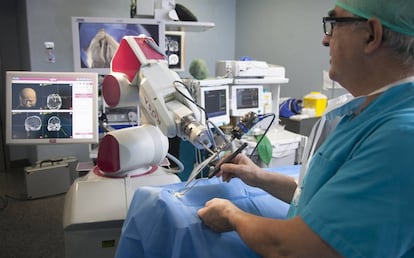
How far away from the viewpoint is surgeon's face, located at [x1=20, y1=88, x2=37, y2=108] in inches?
58.2

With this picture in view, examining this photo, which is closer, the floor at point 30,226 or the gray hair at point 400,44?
the gray hair at point 400,44

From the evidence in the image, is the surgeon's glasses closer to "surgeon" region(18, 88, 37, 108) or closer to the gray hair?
the gray hair

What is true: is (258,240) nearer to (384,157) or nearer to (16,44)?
(384,157)

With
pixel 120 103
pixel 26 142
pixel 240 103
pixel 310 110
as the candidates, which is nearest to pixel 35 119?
pixel 26 142

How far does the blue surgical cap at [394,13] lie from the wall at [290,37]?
3114 millimetres

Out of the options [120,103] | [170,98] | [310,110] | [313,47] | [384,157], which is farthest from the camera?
[313,47]

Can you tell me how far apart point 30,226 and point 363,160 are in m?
2.94

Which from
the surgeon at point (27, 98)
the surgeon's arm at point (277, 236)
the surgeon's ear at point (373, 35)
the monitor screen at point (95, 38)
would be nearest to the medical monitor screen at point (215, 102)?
the monitor screen at point (95, 38)

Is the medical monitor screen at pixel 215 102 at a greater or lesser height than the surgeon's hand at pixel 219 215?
greater

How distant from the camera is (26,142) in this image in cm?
148

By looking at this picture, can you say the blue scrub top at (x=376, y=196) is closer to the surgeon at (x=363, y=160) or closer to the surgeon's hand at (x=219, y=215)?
the surgeon at (x=363, y=160)

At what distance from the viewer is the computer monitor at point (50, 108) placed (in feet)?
4.83

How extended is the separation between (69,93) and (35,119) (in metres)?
0.18

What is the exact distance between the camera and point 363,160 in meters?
0.58
